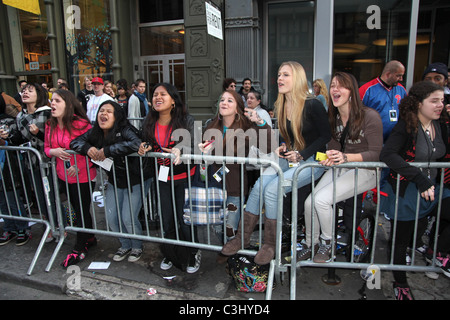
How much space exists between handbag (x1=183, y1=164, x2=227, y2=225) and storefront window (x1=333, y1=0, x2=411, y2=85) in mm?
6649

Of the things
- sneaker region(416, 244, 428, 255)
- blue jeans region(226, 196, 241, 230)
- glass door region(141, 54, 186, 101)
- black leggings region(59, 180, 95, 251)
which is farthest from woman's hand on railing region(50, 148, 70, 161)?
glass door region(141, 54, 186, 101)

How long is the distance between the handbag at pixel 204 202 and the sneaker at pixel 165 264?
2.05 feet

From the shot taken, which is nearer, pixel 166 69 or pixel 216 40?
pixel 216 40

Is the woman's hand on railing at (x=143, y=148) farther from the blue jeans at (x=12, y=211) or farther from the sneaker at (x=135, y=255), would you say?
the blue jeans at (x=12, y=211)

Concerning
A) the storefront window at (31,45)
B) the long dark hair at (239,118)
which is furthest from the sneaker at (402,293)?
the storefront window at (31,45)

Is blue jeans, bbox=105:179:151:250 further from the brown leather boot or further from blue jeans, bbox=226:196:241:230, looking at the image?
the brown leather boot

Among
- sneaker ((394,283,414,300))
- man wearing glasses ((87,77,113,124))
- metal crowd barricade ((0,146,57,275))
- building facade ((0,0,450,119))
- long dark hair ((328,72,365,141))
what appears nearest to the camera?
A: sneaker ((394,283,414,300))

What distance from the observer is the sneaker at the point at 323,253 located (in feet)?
10.6

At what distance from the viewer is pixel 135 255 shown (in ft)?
13.5

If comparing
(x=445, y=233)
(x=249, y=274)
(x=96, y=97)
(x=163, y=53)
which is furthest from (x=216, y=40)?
(x=445, y=233)

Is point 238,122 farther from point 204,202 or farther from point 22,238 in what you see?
point 22,238

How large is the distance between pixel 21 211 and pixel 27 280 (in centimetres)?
124

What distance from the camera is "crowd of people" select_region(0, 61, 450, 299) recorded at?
3.08 meters

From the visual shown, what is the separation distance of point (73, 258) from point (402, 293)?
12.1 feet
